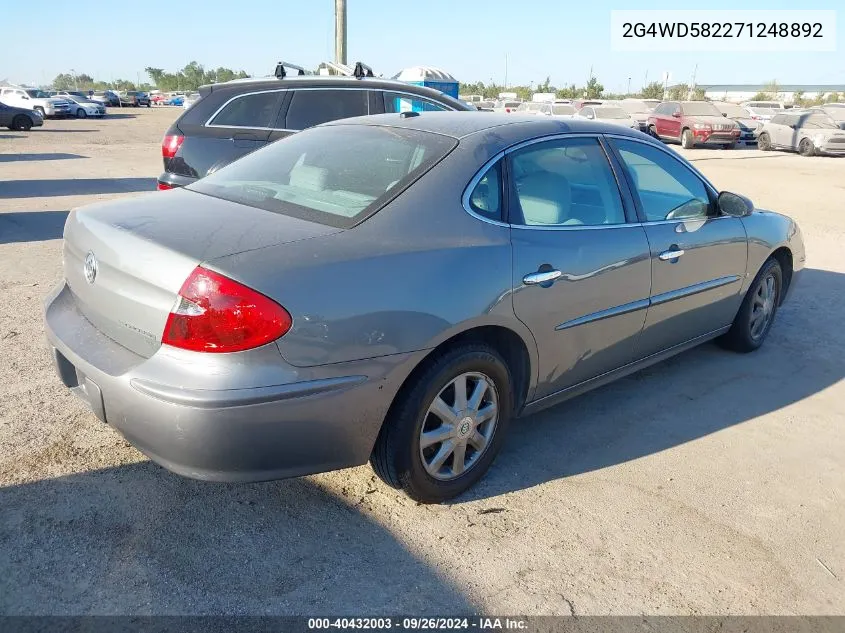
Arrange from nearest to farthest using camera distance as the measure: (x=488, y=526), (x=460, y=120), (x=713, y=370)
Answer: (x=488, y=526) → (x=460, y=120) → (x=713, y=370)

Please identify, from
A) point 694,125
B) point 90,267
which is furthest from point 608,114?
point 90,267

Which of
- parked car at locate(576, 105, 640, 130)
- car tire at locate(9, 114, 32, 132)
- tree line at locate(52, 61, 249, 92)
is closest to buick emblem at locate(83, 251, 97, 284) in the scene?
parked car at locate(576, 105, 640, 130)

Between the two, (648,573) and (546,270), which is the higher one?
(546,270)

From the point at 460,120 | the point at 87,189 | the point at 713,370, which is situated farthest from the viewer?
the point at 87,189

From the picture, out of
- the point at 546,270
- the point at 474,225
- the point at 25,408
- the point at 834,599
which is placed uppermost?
the point at 474,225

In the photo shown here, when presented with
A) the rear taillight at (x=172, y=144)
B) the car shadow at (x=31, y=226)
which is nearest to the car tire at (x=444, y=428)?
the rear taillight at (x=172, y=144)

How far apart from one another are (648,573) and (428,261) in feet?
4.74

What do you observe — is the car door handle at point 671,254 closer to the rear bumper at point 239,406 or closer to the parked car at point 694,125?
the rear bumper at point 239,406

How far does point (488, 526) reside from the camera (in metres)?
2.97

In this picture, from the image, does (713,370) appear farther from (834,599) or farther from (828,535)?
(834,599)

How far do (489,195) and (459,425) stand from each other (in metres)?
1.00

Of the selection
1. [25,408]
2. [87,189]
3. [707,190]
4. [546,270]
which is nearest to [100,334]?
[25,408]

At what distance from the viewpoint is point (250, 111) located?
22.7ft

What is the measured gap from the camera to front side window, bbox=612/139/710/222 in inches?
155
